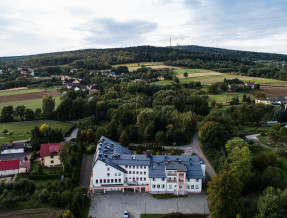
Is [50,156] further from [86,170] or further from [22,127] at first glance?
[22,127]

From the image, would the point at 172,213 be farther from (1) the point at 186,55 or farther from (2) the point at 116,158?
(1) the point at 186,55

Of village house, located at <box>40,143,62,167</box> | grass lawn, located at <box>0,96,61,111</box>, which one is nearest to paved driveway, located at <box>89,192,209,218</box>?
village house, located at <box>40,143,62,167</box>

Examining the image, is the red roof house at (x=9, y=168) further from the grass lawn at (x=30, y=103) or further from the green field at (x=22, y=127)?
the grass lawn at (x=30, y=103)

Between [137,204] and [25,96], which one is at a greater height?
[25,96]

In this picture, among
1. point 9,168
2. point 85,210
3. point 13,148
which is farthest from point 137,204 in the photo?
point 13,148

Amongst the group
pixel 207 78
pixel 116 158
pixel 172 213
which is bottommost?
pixel 172 213

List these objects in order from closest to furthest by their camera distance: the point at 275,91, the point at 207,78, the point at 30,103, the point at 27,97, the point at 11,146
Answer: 1. the point at 11,146
2. the point at 30,103
3. the point at 275,91
4. the point at 27,97
5. the point at 207,78

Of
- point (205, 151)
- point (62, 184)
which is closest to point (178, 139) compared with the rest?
point (205, 151)
